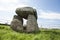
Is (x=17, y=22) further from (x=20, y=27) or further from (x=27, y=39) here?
(x=27, y=39)

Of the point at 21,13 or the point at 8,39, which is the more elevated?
the point at 21,13

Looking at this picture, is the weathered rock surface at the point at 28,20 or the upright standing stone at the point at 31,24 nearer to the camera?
the upright standing stone at the point at 31,24

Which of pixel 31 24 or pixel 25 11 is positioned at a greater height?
pixel 25 11

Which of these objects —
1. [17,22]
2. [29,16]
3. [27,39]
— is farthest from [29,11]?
[27,39]

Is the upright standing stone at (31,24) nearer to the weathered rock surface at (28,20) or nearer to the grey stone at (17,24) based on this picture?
the weathered rock surface at (28,20)

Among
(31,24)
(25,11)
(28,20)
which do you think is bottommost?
(31,24)

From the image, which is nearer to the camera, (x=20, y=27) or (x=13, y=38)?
(x=13, y=38)

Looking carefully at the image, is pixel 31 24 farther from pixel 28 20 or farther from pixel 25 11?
pixel 25 11

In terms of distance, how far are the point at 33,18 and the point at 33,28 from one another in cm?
146

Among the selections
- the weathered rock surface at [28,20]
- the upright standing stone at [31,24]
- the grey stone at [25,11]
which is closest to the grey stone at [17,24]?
the weathered rock surface at [28,20]

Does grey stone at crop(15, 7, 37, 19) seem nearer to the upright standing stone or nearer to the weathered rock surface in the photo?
the weathered rock surface

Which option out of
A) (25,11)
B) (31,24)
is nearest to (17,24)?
(31,24)

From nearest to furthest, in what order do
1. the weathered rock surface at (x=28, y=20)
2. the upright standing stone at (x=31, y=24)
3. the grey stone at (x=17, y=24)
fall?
1. the upright standing stone at (x=31, y=24)
2. the weathered rock surface at (x=28, y=20)
3. the grey stone at (x=17, y=24)

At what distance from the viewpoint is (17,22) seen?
19.9m
